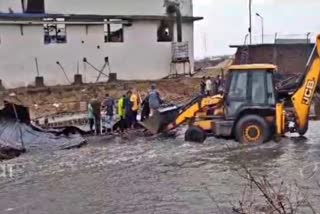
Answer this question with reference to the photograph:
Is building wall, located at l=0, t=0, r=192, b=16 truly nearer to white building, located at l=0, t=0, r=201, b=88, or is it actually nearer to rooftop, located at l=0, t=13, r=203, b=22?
white building, located at l=0, t=0, r=201, b=88

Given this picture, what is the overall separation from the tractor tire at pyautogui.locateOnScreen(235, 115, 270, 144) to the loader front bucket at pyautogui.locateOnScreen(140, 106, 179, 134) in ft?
8.79

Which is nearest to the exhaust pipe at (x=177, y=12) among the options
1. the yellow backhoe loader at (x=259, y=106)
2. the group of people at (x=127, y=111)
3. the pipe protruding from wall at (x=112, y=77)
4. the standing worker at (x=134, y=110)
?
the pipe protruding from wall at (x=112, y=77)

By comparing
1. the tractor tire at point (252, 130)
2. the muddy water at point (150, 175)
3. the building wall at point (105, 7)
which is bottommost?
the muddy water at point (150, 175)

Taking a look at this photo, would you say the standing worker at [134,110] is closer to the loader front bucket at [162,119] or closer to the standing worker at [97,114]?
the standing worker at [97,114]

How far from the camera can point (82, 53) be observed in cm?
4119

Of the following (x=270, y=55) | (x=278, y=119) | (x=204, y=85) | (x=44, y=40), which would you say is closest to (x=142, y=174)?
(x=278, y=119)

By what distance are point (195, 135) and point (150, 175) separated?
553cm

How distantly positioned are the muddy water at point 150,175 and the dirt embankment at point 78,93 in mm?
12626

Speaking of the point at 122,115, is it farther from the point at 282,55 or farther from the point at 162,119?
the point at 282,55

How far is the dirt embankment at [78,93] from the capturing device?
3441 cm

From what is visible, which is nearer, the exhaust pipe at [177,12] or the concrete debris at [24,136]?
the concrete debris at [24,136]

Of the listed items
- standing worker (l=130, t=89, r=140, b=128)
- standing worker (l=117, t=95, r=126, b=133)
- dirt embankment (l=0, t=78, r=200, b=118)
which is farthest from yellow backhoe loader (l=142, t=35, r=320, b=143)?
dirt embankment (l=0, t=78, r=200, b=118)

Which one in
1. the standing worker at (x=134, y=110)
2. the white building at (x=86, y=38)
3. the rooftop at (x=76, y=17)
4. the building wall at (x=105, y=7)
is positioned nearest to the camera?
the standing worker at (x=134, y=110)

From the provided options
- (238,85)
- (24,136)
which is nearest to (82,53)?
(24,136)
